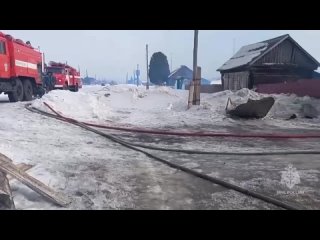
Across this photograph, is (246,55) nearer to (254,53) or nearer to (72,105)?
(254,53)

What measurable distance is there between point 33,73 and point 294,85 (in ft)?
56.4

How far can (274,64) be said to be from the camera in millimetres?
30406

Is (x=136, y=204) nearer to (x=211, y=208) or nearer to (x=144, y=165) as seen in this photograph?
(x=211, y=208)

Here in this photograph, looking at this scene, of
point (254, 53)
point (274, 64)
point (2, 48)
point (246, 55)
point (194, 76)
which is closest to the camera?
point (2, 48)

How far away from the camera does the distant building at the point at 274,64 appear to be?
3028 cm

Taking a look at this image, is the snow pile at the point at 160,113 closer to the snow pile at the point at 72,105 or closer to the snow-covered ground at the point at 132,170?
the snow pile at the point at 72,105

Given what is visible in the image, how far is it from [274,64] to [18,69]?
75.6 ft

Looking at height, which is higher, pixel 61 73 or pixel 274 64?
pixel 274 64

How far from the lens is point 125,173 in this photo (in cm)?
552

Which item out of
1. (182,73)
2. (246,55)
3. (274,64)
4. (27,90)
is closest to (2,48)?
(27,90)

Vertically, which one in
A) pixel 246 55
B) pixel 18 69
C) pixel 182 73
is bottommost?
pixel 18 69

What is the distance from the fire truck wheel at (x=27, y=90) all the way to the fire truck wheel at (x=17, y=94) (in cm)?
64
